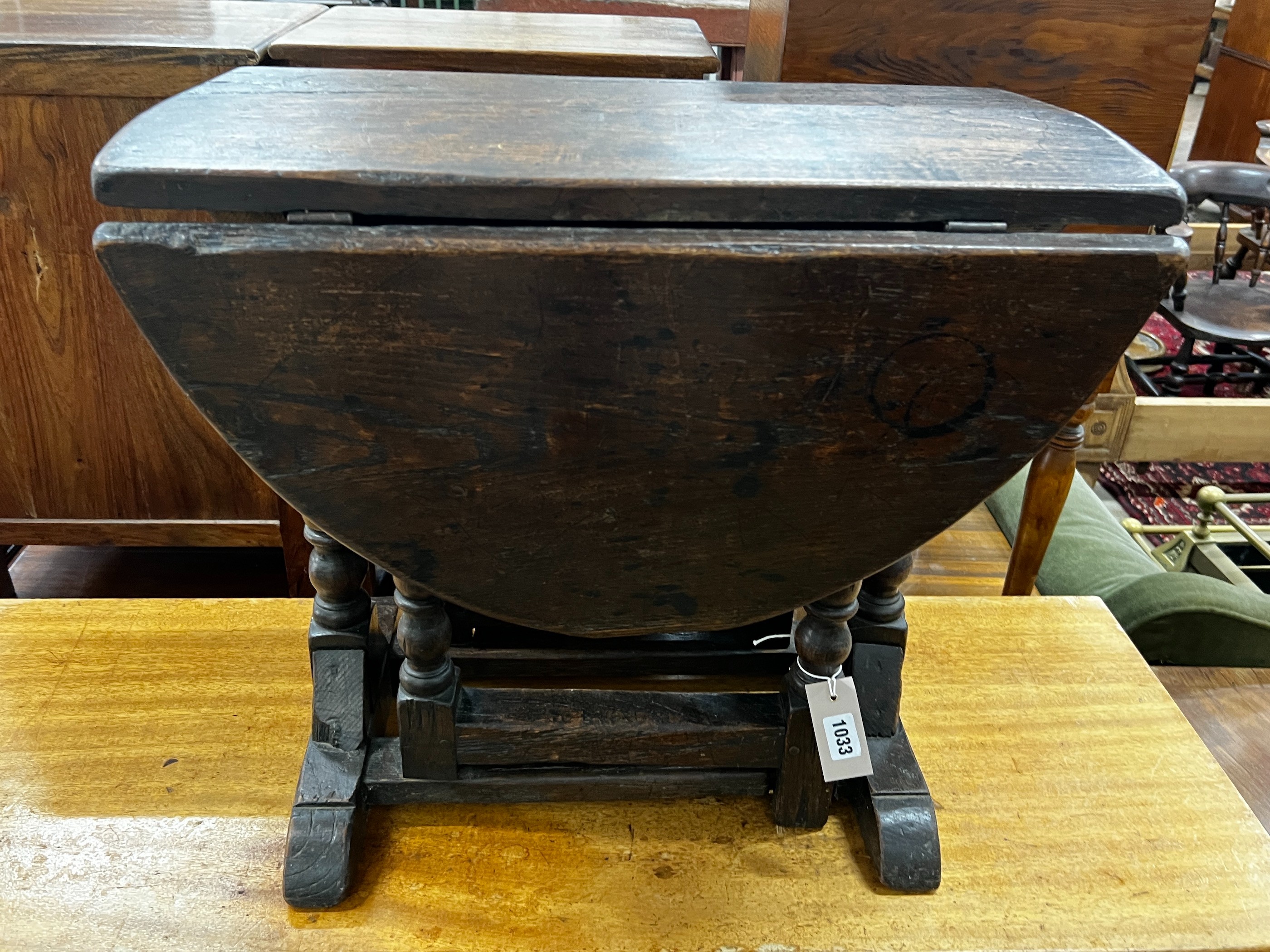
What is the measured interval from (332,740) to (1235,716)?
118 cm

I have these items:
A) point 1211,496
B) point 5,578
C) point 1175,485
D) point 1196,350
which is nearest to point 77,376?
point 5,578

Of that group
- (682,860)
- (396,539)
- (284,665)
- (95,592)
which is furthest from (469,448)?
(95,592)

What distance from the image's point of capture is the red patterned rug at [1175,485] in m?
3.11

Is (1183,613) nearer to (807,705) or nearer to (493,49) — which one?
(807,705)

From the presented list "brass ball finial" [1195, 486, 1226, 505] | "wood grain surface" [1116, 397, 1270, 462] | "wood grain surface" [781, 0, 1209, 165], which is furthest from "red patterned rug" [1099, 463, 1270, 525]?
"wood grain surface" [781, 0, 1209, 165]

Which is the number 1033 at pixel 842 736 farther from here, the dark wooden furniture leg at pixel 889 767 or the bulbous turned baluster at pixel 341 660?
the bulbous turned baluster at pixel 341 660

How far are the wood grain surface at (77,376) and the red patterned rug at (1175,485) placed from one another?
2.77 metres

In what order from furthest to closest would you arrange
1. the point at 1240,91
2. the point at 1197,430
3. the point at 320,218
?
the point at 1240,91
the point at 1197,430
the point at 320,218

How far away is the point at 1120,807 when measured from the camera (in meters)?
1.07

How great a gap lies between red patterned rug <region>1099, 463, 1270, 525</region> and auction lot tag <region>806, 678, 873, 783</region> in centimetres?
248

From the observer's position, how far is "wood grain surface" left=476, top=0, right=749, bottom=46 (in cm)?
226

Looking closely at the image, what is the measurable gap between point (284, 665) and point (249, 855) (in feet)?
0.95

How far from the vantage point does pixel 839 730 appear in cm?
97

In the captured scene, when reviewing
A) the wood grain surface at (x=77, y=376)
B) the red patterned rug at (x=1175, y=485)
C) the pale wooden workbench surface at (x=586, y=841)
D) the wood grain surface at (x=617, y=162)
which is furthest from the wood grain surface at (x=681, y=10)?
the red patterned rug at (x=1175, y=485)
